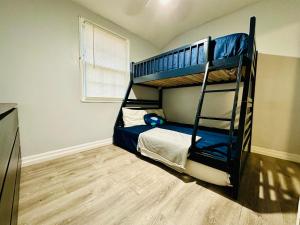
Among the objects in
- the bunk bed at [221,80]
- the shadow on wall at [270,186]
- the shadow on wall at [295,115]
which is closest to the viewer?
the shadow on wall at [270,186]

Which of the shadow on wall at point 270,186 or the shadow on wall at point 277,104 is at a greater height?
the shadow on wall at point 277,104

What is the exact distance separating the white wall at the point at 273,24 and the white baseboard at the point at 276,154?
155 centimetres

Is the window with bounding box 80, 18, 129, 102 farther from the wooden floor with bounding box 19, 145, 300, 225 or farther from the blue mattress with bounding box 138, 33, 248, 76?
the wooden floor with bounding box 19, 145, 300, 225

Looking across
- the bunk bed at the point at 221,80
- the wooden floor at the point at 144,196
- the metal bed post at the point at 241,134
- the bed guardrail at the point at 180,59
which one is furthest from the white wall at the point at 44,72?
the metal bed post at the point at 241,134

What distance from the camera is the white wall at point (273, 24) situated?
6.73ft

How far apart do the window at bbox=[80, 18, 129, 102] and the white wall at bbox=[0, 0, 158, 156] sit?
134mm

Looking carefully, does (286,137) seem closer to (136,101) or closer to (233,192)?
(233,192)

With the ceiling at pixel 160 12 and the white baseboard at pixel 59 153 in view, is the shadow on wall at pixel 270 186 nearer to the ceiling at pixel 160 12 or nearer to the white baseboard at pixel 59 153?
the white baseboard at pixel 59 153

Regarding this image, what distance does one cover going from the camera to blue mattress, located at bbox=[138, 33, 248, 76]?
1.51 metres

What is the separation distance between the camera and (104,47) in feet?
8.46

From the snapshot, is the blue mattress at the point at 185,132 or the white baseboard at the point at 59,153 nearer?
the blue mattress at the point at 185,132

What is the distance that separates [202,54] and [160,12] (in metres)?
1.50

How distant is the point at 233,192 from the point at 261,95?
1896 millimetres

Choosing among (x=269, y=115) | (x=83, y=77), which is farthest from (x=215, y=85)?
(x=83, y=77)
